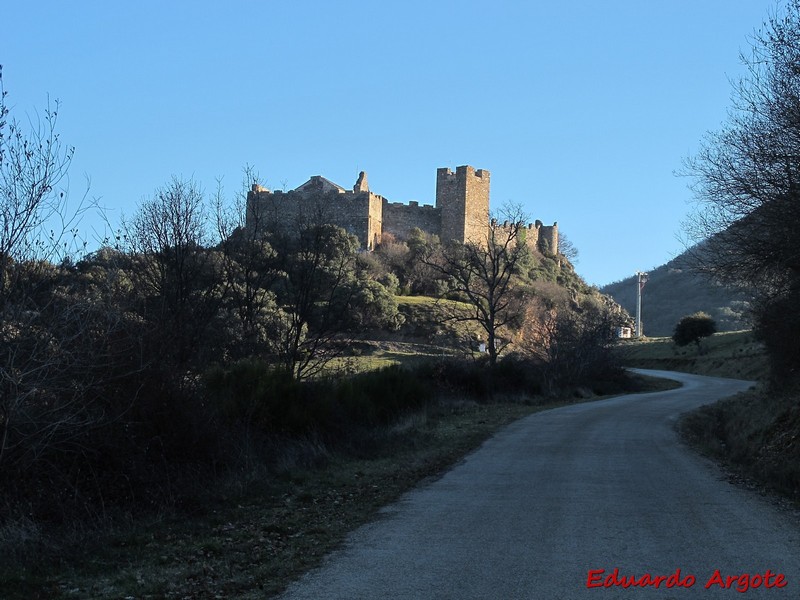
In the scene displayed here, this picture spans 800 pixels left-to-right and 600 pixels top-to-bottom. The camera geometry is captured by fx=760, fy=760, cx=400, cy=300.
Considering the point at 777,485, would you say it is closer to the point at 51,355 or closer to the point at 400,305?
the point at 51,355

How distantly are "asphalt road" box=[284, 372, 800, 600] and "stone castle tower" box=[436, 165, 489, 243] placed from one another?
60105mm

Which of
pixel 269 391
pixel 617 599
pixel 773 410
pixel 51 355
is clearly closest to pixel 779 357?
pixel 773 410

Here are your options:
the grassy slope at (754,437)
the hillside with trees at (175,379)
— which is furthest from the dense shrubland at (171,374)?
the grassy slope at (754,437)

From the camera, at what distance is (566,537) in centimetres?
712

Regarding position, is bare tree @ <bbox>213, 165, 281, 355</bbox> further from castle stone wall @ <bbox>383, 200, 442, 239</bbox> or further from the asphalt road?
castle stone wall @ <bbox>383, 200, 442, 239</bbox>

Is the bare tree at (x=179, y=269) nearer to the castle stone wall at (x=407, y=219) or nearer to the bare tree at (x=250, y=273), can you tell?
the bare tree at (x=250, y=273)

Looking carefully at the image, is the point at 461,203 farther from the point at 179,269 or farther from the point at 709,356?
the point at 179,269

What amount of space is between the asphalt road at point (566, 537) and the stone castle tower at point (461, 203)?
60.1 m

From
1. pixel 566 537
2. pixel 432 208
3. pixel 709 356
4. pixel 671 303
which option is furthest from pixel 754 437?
pixel 671 303

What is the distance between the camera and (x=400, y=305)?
56000mm

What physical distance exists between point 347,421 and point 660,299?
115m

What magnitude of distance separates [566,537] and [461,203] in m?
66.3

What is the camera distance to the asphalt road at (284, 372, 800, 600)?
5.59 meters

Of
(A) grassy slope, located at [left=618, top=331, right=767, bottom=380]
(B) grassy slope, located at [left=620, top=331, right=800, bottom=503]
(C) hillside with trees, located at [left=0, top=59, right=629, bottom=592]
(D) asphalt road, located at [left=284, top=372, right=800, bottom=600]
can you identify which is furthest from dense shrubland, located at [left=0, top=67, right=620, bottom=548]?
(A) grassy slope, located at [left=618, top=331, right=767, bottom=380]
